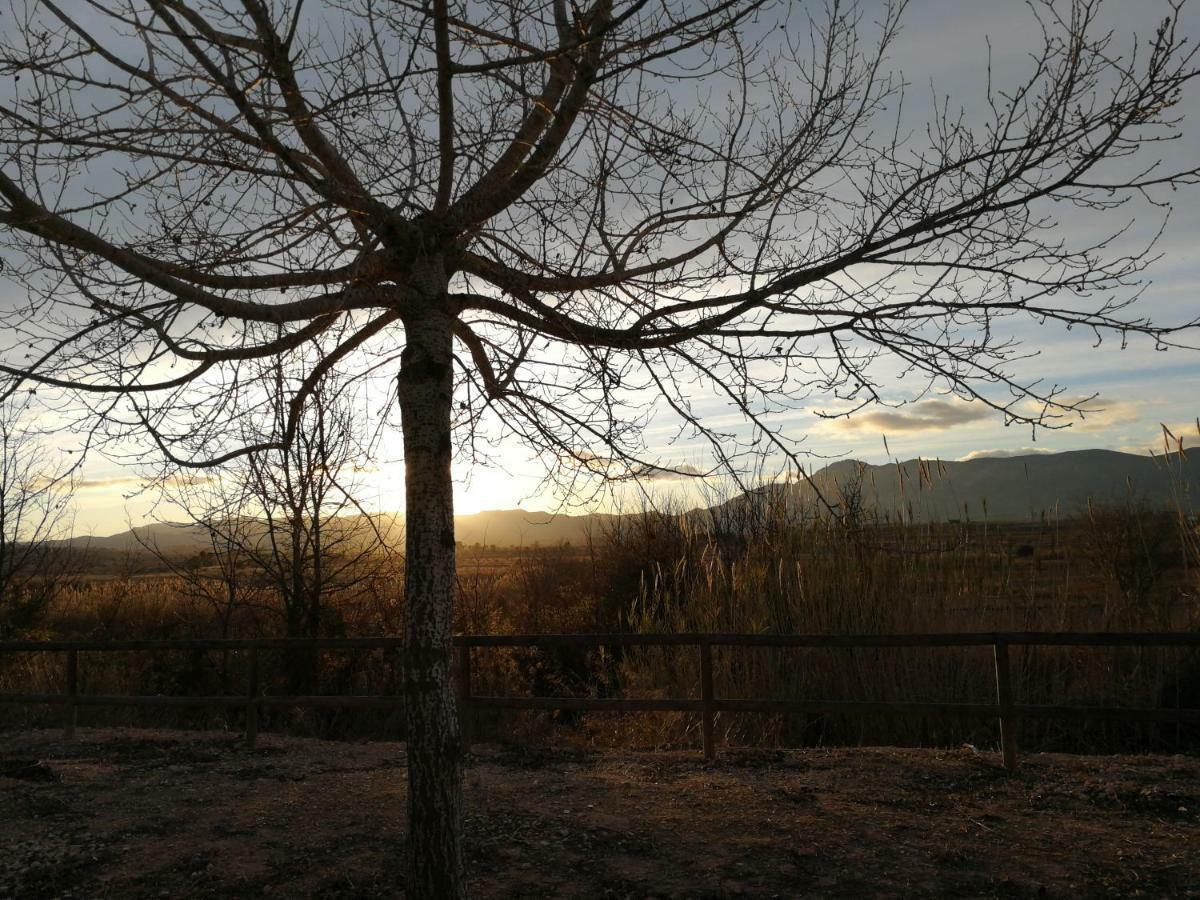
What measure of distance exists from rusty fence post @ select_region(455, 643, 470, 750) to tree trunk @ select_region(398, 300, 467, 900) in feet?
12.9

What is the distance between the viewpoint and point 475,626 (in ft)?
43.6

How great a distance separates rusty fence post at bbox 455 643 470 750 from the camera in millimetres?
7727

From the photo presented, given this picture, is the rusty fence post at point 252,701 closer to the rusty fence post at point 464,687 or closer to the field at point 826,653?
the rusty fence post at point 464,687

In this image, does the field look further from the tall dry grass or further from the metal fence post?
the metal fence post

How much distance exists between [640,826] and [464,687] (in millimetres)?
2522

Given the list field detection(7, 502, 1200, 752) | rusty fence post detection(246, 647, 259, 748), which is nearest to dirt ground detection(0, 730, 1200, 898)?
rusty fence post detection(246, 647, 259, 748)

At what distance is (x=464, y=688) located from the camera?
308 inches

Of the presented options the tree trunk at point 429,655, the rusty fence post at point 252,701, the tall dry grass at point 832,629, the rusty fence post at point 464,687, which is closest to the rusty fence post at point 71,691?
the rusty fence post at point 252,701

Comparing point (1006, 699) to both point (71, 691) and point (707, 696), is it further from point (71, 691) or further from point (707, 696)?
point (71, 691)

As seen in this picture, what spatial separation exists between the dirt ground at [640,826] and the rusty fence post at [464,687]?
0.45m

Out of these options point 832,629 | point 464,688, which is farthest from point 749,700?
point 832,629

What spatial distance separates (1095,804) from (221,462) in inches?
233

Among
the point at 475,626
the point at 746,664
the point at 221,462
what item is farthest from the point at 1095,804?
the point at 475,626

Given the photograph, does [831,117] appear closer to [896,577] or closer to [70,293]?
[70,293]
